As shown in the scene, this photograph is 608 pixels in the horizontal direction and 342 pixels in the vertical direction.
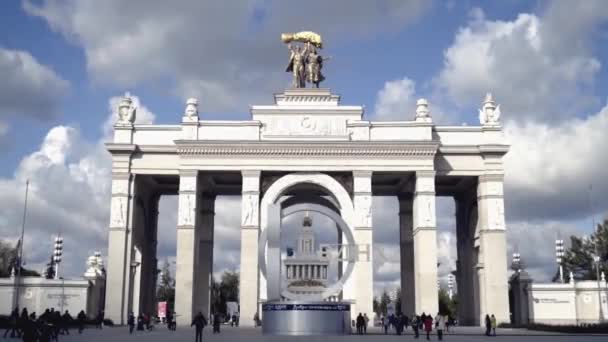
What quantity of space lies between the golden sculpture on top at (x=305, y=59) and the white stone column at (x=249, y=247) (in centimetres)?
909

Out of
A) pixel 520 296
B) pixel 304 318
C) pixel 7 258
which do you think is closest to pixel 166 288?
pixel 7 258

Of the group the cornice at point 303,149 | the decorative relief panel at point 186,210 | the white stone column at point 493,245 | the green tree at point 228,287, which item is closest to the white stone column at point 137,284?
the decorative relief panel at point 186,210

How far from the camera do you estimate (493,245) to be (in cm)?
4938

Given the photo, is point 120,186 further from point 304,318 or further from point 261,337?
point 261,337

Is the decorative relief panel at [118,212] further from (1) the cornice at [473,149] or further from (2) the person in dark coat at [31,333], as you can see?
(2) the person in dark coat at [31,333]

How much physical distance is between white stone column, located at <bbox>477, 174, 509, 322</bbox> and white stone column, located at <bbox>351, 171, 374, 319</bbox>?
317 inches

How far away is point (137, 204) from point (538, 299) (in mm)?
29888

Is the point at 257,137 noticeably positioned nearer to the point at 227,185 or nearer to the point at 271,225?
the point at 227,185

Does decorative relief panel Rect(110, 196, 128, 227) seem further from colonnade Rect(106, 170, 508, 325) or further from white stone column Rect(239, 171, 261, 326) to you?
white stone column Rect(239, 171, 261, 326)

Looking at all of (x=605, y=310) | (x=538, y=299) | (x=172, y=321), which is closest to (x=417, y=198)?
(x=538, y=299)

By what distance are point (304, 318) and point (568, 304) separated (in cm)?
2488

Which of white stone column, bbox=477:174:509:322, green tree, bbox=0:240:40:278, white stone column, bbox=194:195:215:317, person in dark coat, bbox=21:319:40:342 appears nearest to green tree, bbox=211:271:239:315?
green tree, bbox=0:240:40:278

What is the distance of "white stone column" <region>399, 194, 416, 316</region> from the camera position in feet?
180

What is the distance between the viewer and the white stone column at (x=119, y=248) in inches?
1917
